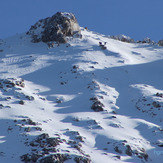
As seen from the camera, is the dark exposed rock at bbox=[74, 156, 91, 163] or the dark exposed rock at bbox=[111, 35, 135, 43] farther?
the dark exposed rock at bbox=[111, 35, 135, 43]

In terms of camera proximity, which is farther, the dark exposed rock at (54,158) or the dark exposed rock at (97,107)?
the dark exposed rock at (97,107)

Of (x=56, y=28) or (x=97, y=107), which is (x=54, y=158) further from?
(x=56, y=28)

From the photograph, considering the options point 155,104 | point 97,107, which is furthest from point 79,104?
point 155,104

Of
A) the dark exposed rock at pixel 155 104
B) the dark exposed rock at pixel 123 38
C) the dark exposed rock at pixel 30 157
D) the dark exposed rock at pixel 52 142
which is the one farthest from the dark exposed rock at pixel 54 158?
the dark exposed rock at pixel 123 38

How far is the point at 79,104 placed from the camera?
19.5 m

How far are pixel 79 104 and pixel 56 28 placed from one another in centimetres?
2262

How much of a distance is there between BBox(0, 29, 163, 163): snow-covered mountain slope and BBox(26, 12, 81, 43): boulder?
243cm

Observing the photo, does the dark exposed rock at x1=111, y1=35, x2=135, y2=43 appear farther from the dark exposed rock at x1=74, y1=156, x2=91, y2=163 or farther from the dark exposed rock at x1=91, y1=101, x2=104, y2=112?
the dark exposed rock at x1=74, y1=156, x2=91, y2=163

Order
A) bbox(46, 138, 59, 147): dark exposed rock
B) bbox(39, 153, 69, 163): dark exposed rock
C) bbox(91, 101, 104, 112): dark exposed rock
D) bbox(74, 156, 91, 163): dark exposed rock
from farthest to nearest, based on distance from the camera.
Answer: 1. bbox(91, 101, 104, 112): dark exposed rock
2. bbox(46, 138, 59, 147): dark exposed rock
3. bbox(74, 156, 91, 163): dark exposed rock
4. bbox(39, 153, 69, 163): dark exposed rock

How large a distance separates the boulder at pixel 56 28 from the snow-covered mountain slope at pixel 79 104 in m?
2.43

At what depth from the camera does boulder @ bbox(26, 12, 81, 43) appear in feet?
127

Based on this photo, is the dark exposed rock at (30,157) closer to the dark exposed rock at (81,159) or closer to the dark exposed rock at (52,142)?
the dark exposed rock at (52,142)

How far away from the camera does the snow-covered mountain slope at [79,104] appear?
12.3 meters

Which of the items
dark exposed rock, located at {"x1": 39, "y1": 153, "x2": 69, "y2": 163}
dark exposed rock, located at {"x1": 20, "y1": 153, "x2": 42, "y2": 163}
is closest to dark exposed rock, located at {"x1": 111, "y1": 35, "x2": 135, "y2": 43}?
dark exposed rock, located at {"x1": 39, "y1": 153, "x2": 69, "y2": 163}
